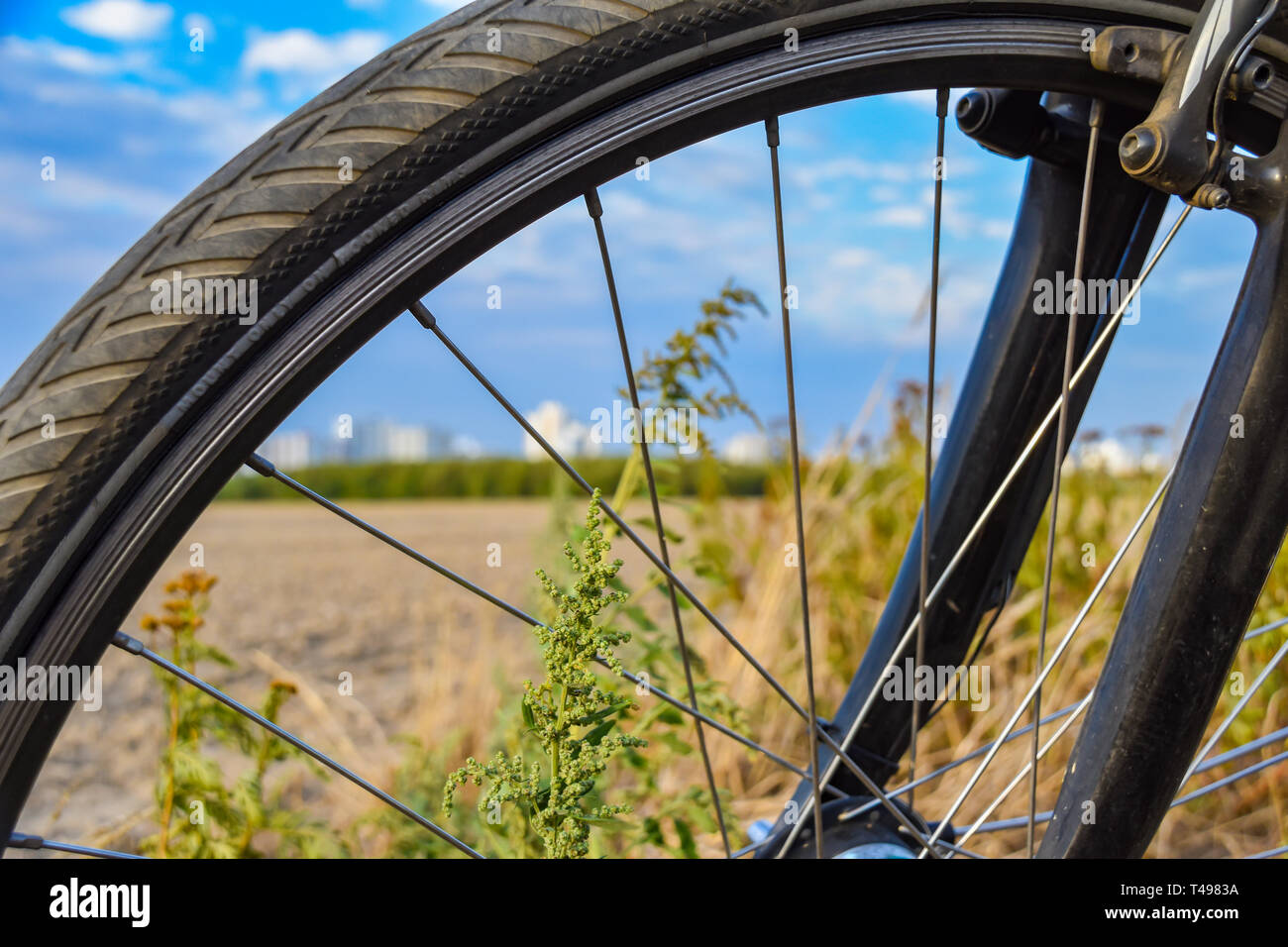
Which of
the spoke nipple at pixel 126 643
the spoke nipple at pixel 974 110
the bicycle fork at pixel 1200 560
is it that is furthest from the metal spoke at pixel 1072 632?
the spoke nipple at pixel 126 643

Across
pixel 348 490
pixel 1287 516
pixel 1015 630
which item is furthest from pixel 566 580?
pixel 348 490

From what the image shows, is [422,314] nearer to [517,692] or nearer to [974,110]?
[974,110]

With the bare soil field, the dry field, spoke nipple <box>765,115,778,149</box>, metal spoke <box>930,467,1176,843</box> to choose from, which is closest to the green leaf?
the dry field

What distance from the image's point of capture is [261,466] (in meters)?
0.64

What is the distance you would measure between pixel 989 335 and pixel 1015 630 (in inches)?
68.9

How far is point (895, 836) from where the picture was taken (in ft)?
3.23

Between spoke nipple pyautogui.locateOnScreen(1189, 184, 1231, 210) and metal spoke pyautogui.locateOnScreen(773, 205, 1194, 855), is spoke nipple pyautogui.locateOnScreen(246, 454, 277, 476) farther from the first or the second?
spoke nipple pyautogui.locateOnScreen(1189, 184, 1231, 210)

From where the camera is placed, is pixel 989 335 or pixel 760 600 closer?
pixel 989 335

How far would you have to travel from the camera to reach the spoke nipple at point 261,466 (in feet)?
2.10

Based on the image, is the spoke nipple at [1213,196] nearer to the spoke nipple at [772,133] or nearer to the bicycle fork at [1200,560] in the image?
the bicycle fork at [1200,560]

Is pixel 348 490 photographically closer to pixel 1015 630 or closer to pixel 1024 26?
pixel 1015 630

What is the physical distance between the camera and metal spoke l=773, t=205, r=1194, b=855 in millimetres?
844

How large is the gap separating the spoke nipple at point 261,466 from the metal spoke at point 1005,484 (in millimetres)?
612

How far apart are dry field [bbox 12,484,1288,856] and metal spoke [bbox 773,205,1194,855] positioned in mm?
525
